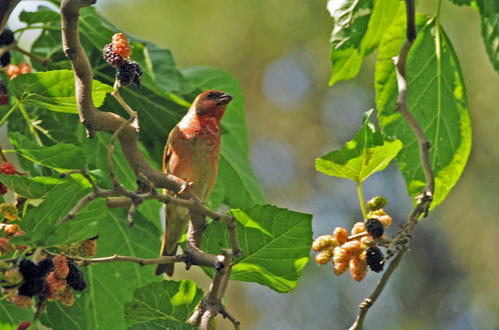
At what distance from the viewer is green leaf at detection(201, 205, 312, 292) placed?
69.1 inches

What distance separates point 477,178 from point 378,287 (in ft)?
29.4

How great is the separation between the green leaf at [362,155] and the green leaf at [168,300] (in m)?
0.46

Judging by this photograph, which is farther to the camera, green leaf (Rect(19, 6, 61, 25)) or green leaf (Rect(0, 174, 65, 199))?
green leaf (Rect(19, 6, 61, 25))

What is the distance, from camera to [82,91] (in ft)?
4.99

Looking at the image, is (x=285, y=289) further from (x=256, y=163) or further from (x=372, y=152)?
(x=256, y=163)

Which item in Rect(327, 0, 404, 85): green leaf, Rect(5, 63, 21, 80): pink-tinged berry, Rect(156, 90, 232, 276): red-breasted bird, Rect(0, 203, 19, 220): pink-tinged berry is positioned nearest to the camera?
Rect(0, 203, 19, 220): pink-tinged berry

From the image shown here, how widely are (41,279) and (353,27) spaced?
1.32 meters

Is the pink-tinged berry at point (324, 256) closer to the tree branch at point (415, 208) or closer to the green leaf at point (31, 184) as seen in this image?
the tree branch at point (415, 208)

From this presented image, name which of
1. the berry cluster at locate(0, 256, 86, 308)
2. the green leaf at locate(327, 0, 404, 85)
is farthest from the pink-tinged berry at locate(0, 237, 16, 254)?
the green leaf at locate(327, 0, 404, 85)

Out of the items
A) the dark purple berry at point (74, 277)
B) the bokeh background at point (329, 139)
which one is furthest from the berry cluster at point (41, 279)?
the bokeh background at point (329, 139)

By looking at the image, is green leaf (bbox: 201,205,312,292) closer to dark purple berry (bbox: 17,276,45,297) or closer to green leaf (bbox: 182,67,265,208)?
dark purple berry (bbox: 17,276,45,297)

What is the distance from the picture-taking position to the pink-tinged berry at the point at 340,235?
6.06ft

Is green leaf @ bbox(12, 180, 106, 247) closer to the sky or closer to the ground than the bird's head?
closer to the sky

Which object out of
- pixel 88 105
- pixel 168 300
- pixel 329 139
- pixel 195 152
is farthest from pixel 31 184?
pixel 329 139
